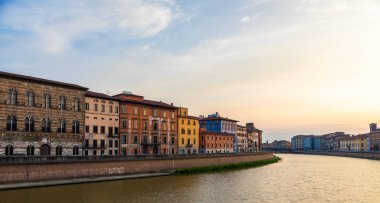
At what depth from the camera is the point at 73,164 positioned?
4731 cm

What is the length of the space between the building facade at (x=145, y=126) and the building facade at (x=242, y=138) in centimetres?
5125

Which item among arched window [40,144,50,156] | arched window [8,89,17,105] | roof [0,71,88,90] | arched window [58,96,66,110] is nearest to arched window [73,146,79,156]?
arched window [40,144,50,156]

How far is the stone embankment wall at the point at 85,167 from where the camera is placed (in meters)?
41.3

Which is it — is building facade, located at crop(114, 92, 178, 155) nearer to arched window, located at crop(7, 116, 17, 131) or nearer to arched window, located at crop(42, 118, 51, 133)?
arched window, located at crop(42, 118, 51, 133)

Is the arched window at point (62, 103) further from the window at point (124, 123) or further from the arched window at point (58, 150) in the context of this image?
the window at point (124, 123)

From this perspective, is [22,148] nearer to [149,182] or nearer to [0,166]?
[0,166]

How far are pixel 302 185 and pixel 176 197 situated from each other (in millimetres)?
20306

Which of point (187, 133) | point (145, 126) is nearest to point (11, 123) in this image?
point (145, 126)

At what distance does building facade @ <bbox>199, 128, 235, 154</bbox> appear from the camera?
3787 inches

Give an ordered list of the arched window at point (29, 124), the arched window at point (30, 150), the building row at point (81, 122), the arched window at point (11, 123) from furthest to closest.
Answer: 1. the arched window at point (29, 124)
2. the arched window at point (30, 150)
3. the building row at point (81, 122)
4. the arched window at point (11, 123)

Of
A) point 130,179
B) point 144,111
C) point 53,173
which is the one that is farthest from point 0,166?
point 144,111

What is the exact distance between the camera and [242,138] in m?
132

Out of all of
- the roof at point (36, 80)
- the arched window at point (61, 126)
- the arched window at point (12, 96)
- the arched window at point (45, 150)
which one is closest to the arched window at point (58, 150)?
the arched window at point (45, 150)

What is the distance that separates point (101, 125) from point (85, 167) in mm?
14998
